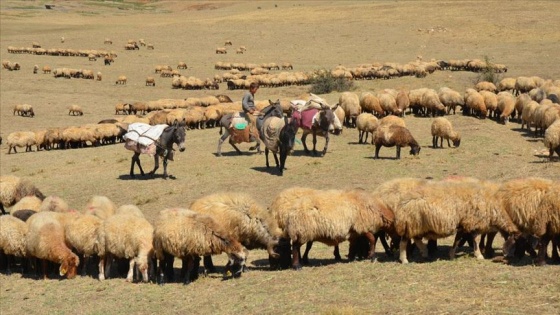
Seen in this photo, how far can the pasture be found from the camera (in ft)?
30.8

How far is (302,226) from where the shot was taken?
11.2 m

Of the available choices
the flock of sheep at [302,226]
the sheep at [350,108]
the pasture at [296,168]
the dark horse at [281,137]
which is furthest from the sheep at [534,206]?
the sheep at [350,108]

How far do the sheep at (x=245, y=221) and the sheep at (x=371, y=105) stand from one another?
16751 mm

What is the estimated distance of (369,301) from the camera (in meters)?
9.05

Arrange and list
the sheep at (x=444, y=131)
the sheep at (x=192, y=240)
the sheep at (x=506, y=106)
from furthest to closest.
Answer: the sheep at (x=506, y=106) < the sheep at (x=444, y=131) < the sheep at (x=192, y=240)

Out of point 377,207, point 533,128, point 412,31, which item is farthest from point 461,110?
point 412,31

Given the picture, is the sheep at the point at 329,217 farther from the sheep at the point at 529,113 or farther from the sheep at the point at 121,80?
the sheep at the point at 121,80

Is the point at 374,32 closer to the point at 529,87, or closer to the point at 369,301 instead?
the point at 529,87

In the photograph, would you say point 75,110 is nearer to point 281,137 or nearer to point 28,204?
point 281,137

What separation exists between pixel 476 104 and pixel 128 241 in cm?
1950

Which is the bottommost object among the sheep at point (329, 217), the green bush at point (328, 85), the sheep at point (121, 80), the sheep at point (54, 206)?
the sheep at point (54, 206)

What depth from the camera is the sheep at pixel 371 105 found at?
28.1m

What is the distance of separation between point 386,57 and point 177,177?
42.6 metres

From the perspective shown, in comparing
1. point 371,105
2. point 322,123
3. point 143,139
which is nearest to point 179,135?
point 143,139
